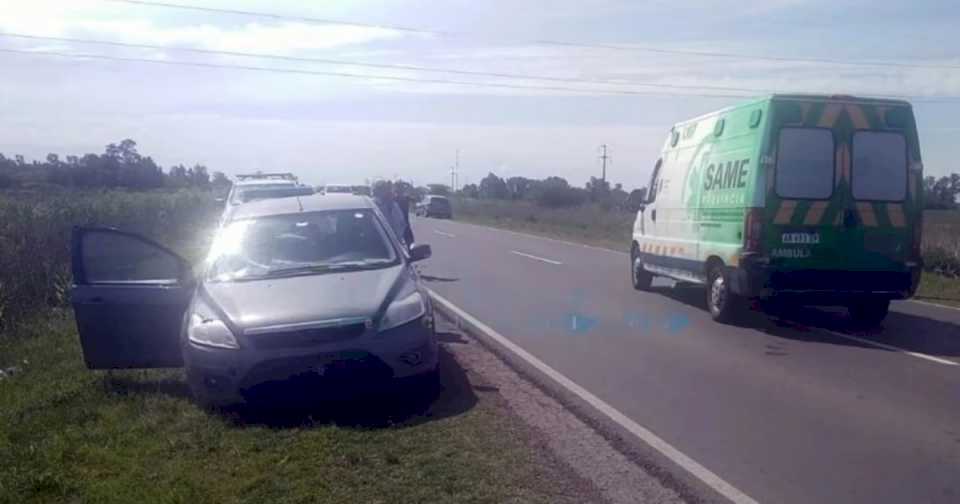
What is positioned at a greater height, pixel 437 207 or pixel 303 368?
pixel 303 368

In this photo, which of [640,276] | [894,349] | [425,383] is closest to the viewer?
[425,383]

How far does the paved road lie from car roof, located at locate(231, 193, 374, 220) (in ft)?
8.10

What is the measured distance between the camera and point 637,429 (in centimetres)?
754

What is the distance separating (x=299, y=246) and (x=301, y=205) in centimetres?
88

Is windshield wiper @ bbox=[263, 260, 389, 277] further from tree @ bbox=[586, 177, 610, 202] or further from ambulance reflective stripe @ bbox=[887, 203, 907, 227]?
tree @ bbox=[586, 177, 610, 202]

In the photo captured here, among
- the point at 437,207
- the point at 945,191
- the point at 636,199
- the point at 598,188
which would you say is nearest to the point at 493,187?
the point at 598,188

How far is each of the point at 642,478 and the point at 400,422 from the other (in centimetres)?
205

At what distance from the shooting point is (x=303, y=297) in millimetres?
8203

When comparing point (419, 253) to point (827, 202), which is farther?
point (827, 202)

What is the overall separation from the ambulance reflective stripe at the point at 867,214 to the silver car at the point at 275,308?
18.2ft

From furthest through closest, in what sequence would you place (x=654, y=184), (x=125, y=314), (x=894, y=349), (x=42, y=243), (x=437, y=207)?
(x=437, y=207)
(x=42, y=243)
(x=654, y=184)
(x=894, y=349)
(x=125, y=314)

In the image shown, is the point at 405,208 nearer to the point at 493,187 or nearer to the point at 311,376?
the point at 311,376

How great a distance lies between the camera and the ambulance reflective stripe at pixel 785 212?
12.4 meters

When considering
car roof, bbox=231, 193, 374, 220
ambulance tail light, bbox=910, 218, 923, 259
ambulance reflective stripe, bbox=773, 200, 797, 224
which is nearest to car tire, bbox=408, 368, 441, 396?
car roof, bbox=231, 193, 374, 220
